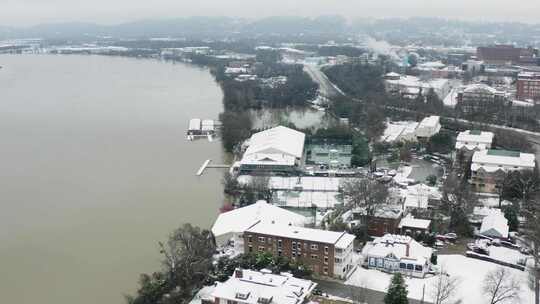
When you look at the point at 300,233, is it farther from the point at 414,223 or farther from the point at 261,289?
the point at 414,223

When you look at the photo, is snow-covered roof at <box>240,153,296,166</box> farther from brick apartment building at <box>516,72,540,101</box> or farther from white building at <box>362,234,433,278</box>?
brick apartment building at <box>516,72,540,101</box>

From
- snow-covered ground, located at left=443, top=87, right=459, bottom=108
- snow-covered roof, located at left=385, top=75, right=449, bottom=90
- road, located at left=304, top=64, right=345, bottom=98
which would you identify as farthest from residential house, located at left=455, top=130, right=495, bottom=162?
snow-covered roof, located at left=385, top=75, right=449, bottom=90

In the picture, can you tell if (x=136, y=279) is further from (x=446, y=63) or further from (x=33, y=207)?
(x=446, y=63)

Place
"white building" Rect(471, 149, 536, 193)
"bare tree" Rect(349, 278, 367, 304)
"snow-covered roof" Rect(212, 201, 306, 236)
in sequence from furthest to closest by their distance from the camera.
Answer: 1. "white building" Rect(471, 149, 536, 193)
2. "snow-covered roof" Rect(212, 201, 306, 236)
3. "bare tree" Rect(349, 278, 367, 304)

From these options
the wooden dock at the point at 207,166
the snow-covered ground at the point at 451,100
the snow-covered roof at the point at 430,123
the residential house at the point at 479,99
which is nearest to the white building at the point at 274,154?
the wooden dock at the point at 207,166

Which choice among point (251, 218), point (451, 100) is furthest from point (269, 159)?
point (451, 100)

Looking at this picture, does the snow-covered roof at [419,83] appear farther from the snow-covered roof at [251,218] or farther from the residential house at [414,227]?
the snow-covered roof at [251,218]
